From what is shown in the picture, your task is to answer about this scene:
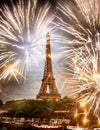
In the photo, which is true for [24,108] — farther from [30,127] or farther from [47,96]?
[30,127]

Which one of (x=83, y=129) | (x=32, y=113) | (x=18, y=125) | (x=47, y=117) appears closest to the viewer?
(x=83, y=129)

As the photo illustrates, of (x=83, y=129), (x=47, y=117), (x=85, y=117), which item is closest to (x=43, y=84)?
(x=47, y=117)

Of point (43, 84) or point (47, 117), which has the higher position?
point (43, 84)

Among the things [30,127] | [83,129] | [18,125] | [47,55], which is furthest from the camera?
[47,55]

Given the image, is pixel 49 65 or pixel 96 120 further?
pixel 49 65

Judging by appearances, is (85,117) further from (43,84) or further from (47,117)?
(43,84)

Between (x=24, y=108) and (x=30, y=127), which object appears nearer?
(x=30, y=127)

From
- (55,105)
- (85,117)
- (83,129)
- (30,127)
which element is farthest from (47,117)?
(83,129)

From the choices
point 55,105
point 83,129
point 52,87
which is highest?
point 52,87

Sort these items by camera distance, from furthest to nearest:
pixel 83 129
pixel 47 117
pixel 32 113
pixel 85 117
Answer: pixel 32 113, pixel 47 117, pixel 85 117, pixel 83 129
